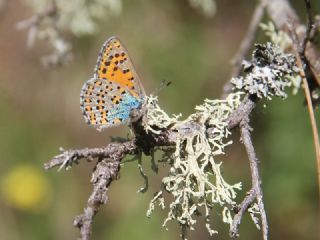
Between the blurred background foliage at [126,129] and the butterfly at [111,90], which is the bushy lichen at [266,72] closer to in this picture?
the butterfly at [111,90]

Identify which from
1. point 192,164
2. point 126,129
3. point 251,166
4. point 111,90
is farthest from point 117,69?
point 126,129

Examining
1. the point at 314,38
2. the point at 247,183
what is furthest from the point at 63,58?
the point at 247,183

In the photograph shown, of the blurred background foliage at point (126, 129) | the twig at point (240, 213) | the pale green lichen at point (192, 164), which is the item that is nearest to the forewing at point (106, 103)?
the pale green lichen at point (192, 164)

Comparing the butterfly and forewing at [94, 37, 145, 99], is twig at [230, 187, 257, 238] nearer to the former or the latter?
the butterfly

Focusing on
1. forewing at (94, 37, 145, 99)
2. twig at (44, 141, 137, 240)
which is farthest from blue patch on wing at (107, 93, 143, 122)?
twig at (44, 141, 137, 240)

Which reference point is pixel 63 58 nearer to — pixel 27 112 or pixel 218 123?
pixel 218 123

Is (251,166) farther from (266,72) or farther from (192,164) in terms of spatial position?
(266,72)
